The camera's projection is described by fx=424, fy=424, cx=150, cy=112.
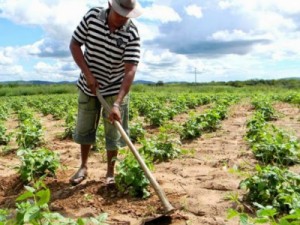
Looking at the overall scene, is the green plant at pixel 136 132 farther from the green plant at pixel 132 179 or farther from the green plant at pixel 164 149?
the green plant at pixel 132 179

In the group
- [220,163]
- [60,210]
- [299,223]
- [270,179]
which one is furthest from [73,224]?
[220,163]

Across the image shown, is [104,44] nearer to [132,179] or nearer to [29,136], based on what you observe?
[132,179]

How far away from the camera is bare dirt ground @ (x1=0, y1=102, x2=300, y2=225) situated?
3842 mm

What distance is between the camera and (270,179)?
3.80m

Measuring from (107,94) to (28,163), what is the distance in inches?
48.7

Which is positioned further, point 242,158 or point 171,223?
point 242,158

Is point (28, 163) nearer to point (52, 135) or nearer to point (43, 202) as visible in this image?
point (43, 202)

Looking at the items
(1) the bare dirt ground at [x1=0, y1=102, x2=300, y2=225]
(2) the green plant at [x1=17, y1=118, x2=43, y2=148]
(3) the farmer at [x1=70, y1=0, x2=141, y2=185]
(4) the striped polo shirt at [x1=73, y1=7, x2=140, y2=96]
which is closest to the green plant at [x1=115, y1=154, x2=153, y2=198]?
(1) the bare dirt ground at [x1=0, y1=102, x2=300, y2=225]

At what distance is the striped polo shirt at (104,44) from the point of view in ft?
14.3

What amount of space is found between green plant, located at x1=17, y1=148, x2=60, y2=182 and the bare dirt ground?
0.55 feet

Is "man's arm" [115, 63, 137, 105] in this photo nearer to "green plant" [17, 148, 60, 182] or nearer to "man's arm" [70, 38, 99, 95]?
"man's arm" [70, 38, 99, 95]

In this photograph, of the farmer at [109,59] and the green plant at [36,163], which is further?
the green plant at [36,163]

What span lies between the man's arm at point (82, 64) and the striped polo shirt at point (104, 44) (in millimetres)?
70

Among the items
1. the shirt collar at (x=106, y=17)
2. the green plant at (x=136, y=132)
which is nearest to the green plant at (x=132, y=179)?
the shirt collar at (x=106, y=17)
